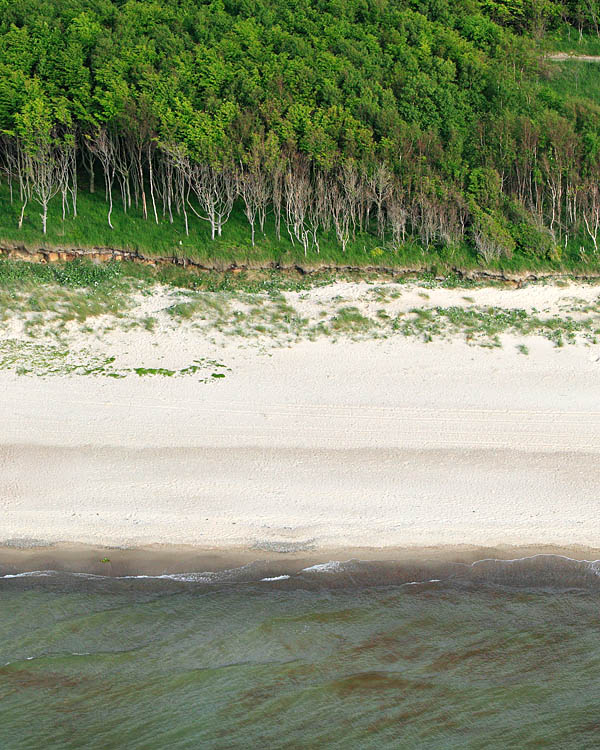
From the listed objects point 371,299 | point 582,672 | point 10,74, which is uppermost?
point 10,74

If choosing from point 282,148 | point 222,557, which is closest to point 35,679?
point 222,557

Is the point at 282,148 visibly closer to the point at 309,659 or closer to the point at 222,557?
the point at 222,557

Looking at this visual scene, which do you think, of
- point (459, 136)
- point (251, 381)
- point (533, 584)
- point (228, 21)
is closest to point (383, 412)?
point (251, 381)

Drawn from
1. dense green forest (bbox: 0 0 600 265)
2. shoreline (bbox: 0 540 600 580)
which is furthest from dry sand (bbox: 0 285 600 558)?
dense green forest (bbox: 0 0 600 265)

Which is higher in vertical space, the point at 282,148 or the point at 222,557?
the point at 282,148

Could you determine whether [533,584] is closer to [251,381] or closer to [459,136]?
[251,381]

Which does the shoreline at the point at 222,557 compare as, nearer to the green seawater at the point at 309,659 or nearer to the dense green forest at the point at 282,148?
the green seawater at the point at 309,659
